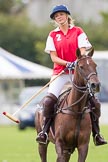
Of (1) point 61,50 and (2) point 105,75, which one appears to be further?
(2) point 105,75

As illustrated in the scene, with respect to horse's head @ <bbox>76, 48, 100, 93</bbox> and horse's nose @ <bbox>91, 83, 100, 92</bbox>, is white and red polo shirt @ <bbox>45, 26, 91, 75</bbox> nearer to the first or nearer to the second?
horse's head @ <bbox>76, 48, 100, 93</bbox>

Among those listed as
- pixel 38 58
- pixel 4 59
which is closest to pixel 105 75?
pixel 4 59

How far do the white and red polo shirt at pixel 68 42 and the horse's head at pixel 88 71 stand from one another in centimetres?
52

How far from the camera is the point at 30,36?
63.4 metres

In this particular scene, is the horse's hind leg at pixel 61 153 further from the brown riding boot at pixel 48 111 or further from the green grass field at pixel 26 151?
the green grass field at pixel 26 151

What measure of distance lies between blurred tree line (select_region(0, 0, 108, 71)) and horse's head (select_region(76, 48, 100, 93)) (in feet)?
143

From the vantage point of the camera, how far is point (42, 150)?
55.2 feet

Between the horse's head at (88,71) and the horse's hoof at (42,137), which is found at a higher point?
the horse's head at (88,71)

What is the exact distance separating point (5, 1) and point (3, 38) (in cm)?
941

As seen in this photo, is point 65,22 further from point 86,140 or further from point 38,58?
point 38,58

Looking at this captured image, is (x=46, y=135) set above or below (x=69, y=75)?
below

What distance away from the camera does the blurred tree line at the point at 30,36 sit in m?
61.0

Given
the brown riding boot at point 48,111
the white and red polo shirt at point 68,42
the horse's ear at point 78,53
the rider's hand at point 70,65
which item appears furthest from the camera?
the brown riding boot at point 48,111

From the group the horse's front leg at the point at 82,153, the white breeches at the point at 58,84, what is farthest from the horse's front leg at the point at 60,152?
the white breeches at the point at 58,84
